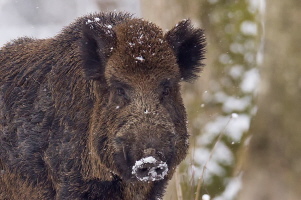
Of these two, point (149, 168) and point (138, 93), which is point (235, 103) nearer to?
point (138, 93)

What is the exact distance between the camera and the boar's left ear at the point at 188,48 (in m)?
5.58

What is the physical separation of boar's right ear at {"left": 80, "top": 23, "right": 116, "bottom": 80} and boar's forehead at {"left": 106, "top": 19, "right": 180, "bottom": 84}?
0.09 meters

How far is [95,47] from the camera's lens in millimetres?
5457

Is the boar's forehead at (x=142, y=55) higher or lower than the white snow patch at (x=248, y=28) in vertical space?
lower

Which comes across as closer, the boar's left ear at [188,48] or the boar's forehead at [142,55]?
the boar's forehead at [142,55]

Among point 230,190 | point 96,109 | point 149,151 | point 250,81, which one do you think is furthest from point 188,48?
→ point 230,190

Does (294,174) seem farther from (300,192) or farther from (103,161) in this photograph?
(103,161)

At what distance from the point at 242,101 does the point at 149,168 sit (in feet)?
14.6

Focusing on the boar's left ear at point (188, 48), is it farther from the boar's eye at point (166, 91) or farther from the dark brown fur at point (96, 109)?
the boar's eye at point (166, 91)

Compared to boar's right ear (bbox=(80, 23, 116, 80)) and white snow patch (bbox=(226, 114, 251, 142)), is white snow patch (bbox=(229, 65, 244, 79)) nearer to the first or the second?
white snow patch (bbox=(226, 114, 251, 142))

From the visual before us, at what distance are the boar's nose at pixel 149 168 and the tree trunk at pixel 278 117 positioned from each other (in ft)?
2.16

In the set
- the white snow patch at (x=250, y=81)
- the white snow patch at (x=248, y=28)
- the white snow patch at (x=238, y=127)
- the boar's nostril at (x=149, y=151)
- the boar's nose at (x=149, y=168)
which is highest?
the white snow patch at (x=248, y=28)

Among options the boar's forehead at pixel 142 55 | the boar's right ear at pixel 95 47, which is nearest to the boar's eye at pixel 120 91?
the boar's forehead at pixel 142 55

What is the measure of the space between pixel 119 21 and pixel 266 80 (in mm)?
1765
